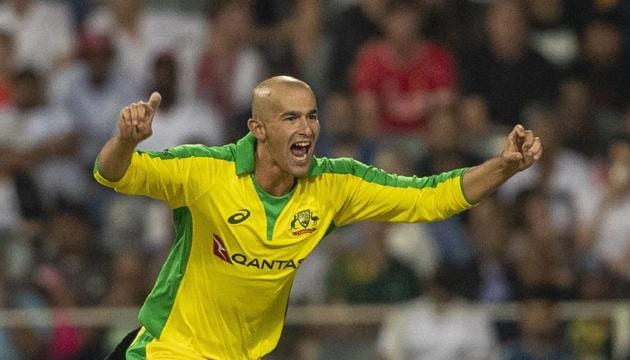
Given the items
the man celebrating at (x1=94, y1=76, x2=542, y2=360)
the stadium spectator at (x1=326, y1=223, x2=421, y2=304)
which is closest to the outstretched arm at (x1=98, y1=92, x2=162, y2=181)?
the man celebrating at (x1=94, y1=76, x2=542, y2=360)

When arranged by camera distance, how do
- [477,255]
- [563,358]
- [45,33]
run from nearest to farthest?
[563,358] < [477,255] < [45,33]

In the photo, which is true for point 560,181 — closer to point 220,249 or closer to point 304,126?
point 304,126

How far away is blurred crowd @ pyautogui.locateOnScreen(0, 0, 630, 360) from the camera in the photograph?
35.8 feet

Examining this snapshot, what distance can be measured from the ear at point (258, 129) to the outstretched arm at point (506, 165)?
0.99 meters

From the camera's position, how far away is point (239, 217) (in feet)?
22.3

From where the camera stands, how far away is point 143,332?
6.98 m

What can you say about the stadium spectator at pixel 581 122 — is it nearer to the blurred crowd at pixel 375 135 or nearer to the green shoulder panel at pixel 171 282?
the blurred crowd at pixel 375 135

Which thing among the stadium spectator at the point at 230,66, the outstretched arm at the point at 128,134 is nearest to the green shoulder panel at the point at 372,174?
the outstretched arm at the point at 128,134

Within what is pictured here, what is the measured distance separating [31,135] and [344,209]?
5.50m

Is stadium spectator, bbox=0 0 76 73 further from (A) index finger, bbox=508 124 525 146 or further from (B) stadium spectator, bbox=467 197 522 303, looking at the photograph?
(A) index finger, bbox=508 124 525 146

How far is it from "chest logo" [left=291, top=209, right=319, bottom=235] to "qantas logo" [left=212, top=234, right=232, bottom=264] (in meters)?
0.33

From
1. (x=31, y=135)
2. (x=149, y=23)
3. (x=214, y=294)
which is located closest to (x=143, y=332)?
(x=214, y=294)

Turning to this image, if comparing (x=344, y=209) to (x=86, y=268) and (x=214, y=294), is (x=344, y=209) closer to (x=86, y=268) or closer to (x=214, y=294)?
(x=214, y=294)

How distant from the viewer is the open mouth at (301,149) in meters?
6.79
